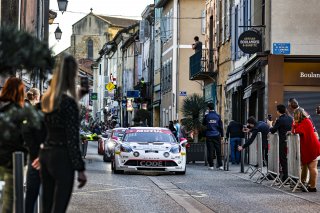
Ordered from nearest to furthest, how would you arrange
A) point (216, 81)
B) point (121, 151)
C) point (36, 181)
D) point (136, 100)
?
point (36, 181), point (121, 151), point (216, 81), point (136, 100)

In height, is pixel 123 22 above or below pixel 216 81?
above

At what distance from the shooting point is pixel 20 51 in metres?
6.88

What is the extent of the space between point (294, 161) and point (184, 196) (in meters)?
3.39

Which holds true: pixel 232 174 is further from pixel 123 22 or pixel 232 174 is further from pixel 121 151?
pixel 123 22

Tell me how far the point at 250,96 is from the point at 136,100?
43.7 metres

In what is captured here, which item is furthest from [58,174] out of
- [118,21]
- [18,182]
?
[118,21]

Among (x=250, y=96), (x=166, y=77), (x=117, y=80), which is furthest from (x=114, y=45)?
(x=250, y=96)

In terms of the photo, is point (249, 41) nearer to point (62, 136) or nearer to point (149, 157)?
point (149, 157)

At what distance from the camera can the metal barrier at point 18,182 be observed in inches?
348

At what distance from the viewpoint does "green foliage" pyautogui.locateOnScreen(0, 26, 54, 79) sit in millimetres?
6908

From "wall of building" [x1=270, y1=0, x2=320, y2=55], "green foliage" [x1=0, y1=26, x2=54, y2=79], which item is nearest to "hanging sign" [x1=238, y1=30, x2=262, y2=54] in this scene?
"wall of building" [x1=270, y1=0, x2=320, y2=55]

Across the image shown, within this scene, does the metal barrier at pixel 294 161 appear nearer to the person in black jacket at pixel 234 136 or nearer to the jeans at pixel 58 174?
the jeans at pixel 58 174

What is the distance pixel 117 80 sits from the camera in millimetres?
121312

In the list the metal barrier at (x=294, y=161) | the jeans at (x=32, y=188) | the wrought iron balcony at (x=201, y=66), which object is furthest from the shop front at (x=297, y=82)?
the jeans at (x=32, y=188)
